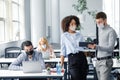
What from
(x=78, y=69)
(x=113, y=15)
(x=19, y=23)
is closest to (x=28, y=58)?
(x=78, y=69)

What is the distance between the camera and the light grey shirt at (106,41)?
4.76m

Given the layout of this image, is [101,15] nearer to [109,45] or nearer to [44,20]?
[109,45]

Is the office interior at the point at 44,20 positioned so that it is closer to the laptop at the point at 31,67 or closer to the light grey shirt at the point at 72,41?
the light grey shirt at the point at 72,41

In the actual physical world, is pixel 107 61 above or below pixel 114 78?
above

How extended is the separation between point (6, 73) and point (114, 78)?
270 cm

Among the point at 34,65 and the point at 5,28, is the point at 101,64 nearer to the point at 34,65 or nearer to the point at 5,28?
the point at 34,65

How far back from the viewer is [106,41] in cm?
484

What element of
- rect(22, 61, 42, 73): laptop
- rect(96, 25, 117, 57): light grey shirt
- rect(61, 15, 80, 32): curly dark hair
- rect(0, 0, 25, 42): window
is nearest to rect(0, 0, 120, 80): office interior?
rect(0, 0, 25, 42): window

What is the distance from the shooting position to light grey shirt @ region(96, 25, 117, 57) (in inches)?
187

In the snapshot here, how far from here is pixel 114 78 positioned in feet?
21.9

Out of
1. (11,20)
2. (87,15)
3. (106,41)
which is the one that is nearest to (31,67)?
(106,41)

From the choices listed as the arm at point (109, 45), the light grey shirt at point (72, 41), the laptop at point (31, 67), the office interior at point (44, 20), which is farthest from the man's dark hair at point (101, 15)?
the office interior at point (44, 20)

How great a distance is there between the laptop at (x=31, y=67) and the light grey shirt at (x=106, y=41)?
0.98 m

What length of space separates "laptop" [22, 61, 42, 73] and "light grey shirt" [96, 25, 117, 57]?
0.98m
